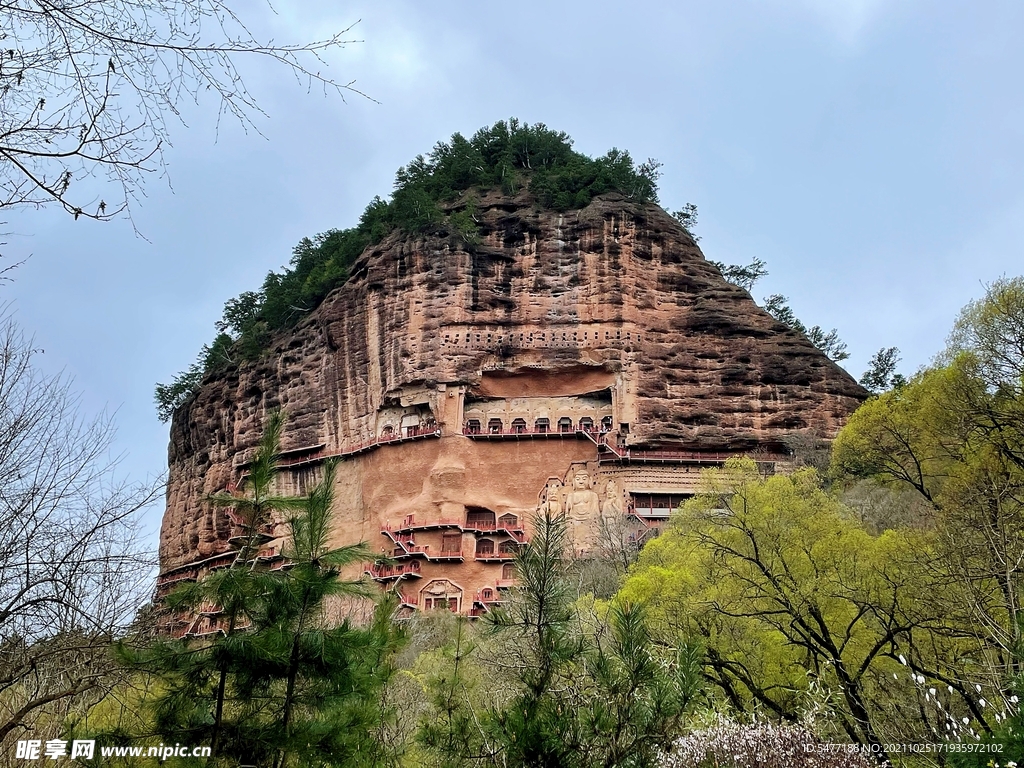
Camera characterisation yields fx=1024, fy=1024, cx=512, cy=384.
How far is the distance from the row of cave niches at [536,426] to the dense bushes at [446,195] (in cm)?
843

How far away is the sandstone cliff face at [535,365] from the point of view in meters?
42.7

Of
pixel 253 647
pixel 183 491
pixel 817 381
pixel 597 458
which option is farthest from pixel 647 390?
pixel 253 647

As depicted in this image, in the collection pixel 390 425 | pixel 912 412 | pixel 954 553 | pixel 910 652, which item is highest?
pixel 390 425

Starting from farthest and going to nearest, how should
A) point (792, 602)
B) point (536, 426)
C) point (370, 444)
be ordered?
point (370, 444) → point (536, 426) → point (792, 602)

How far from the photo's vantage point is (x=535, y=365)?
145ft

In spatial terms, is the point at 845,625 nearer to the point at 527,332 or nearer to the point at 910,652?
the point at 910,652

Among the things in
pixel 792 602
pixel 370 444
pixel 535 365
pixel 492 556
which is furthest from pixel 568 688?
pixel 370 444

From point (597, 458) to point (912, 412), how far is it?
806 inches

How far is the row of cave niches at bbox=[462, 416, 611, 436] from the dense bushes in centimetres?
843

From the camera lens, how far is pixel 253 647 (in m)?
8.02

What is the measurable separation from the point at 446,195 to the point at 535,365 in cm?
1137

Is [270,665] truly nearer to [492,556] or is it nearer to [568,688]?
[568,688]

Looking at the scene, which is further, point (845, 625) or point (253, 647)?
point (845, 625)

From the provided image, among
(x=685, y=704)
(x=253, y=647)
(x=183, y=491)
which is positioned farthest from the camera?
(x=183, y=491)
